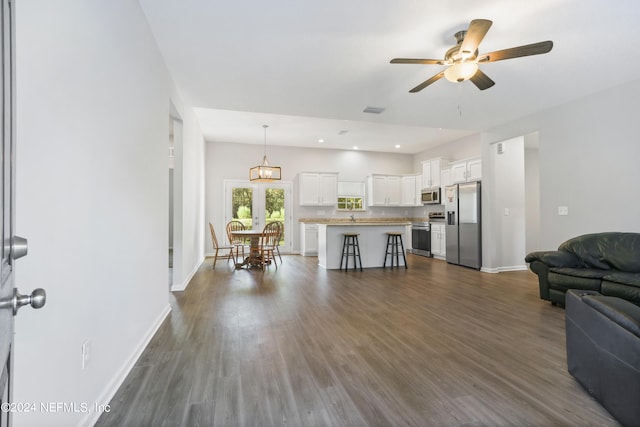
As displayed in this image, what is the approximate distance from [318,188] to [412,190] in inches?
110

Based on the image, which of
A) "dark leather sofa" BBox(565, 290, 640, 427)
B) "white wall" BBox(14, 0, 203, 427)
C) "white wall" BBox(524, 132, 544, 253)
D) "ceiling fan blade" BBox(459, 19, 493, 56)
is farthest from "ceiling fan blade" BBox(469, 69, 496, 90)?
"white wall" BBox(524, 132, 544, 253)

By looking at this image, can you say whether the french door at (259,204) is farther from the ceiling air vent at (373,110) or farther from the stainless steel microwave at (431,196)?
the ceiling air vent at (373,110)

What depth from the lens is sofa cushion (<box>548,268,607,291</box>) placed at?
128 inches

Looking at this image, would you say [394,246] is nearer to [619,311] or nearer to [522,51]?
[522,51]

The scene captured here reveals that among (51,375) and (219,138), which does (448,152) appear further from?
(51,375)

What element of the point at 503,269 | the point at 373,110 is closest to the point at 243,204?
the point at 373,110

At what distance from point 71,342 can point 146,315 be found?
4.15ft

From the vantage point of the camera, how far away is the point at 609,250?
3.55 metres

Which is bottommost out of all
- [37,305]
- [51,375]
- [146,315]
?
[146,315]

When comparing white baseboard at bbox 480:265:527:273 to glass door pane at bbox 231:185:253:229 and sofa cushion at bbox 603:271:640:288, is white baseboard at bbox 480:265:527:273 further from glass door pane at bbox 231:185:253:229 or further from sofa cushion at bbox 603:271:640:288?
glass door pane at bbox 231:185:253:229

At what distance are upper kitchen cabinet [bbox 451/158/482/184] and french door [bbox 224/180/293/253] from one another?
431 cm

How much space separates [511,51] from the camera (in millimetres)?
2514

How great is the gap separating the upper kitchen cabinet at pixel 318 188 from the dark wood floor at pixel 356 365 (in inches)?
182

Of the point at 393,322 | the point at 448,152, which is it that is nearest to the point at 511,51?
the point at 393,322
